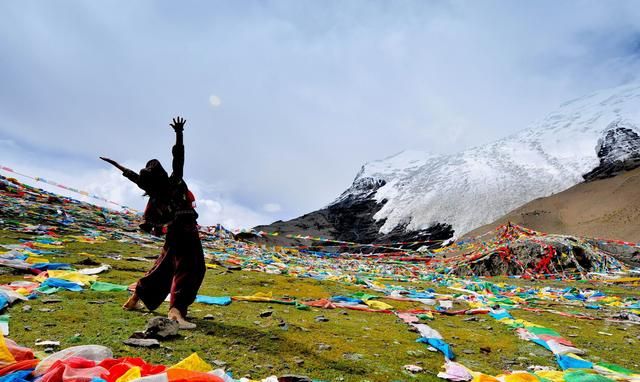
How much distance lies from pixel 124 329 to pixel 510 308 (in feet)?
27.8

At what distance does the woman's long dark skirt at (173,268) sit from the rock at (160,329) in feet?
2.96

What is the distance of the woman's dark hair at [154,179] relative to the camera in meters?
5.25

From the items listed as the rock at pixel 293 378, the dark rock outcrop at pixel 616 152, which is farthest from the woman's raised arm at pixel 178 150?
the dark rock outcrop at pixel 616 152

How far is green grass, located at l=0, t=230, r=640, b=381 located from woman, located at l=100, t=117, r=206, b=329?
0.40 meters

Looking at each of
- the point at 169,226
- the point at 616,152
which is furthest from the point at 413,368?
the point at 616,152

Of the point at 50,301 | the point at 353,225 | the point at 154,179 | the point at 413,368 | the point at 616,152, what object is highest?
the point at 616,152

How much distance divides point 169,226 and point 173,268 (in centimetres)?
63

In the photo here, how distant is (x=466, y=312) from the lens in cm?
805

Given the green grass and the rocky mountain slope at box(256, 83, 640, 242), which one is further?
the rocky mountain slope at box(256, 83, 640, 242)

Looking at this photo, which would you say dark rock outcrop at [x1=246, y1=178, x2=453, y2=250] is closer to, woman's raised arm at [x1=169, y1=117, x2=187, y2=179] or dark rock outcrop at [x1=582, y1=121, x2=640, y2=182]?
dark rock outcrop at [x1=582, y1=121, x2=640, y2=182]

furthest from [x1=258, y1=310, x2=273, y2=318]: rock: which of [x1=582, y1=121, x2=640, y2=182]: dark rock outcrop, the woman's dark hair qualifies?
[x1=582, y1=121, x2=640, y2=182]: dark rock outcrop

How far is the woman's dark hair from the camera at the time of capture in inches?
207

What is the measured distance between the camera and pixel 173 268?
5461 mm

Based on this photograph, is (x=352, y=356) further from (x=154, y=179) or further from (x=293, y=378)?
(x=154, y=179)
